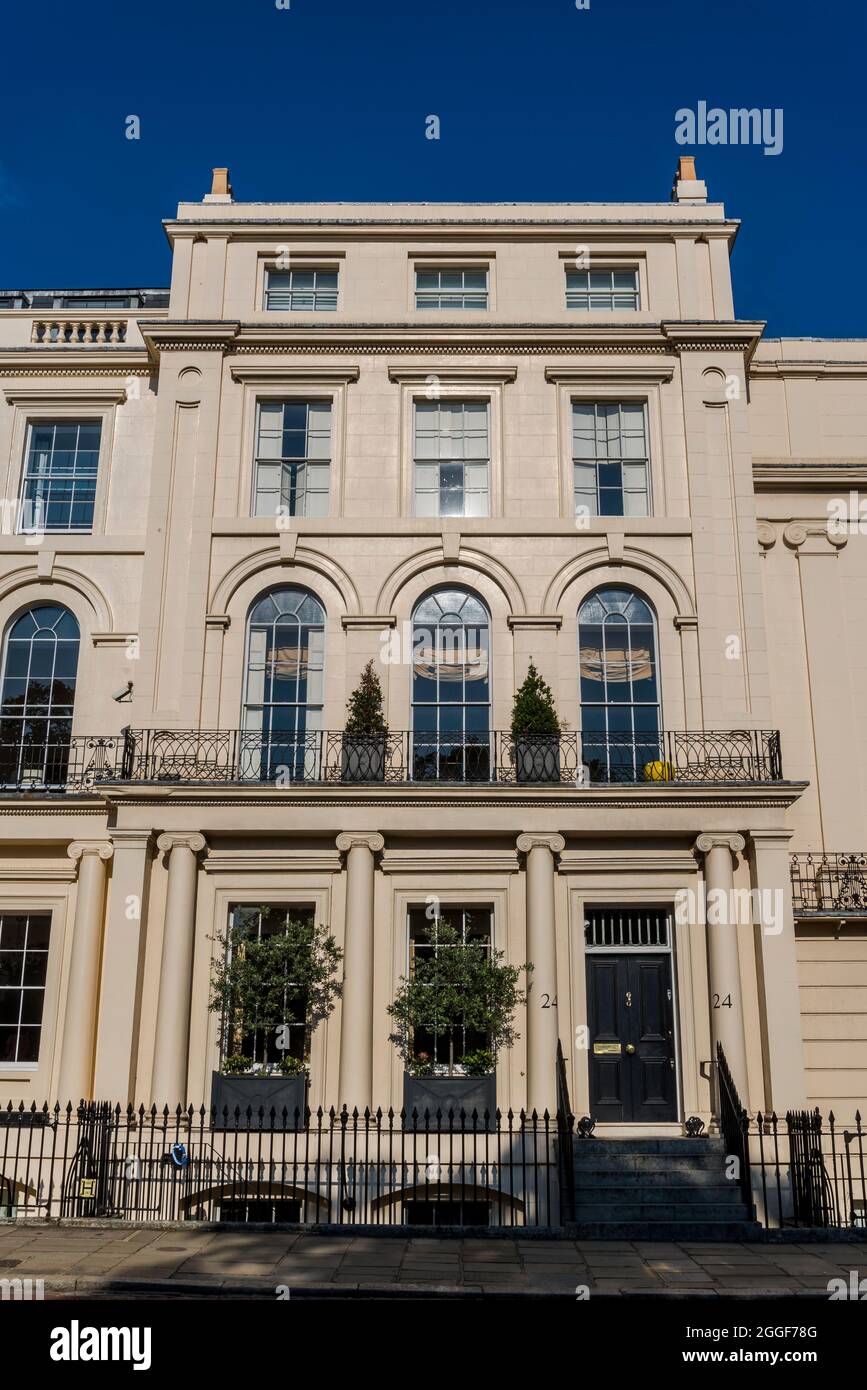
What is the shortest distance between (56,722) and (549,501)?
9.25 m

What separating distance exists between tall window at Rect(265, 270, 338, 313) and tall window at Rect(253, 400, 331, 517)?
6.81ft

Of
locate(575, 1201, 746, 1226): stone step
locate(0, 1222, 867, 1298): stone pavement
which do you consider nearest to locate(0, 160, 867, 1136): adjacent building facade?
locate(575, 1201, 746, 1226): stone step

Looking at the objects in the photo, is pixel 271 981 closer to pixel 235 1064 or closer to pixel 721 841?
pixel 235 1064

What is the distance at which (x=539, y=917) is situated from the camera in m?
17.9

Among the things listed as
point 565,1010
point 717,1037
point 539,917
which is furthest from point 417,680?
point 717,1037

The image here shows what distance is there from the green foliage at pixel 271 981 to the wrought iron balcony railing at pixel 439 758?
2.39 m

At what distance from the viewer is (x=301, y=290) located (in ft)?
73.6

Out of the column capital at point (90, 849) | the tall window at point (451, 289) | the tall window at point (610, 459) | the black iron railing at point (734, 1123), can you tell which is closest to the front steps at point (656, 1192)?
the black iron railing at point (734, 1123)

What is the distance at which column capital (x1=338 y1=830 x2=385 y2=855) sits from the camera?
Result: 18.2m

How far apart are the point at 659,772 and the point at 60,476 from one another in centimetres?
1199

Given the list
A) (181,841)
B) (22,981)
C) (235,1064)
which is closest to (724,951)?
(235,1064)

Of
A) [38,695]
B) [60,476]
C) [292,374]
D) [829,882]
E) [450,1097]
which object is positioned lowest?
[450,1097]

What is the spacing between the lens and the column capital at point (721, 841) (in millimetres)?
18250

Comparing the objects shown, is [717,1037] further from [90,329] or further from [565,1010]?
[90,329]
